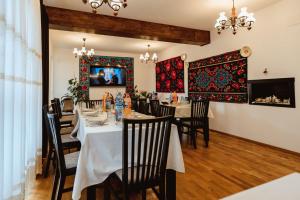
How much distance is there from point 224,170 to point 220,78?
2.82m

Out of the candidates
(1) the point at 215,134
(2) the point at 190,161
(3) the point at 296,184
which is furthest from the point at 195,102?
(3) the point at 296,184

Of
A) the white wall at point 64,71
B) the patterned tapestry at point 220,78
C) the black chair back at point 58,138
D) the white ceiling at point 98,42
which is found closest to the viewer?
the black chair back at point 58,138

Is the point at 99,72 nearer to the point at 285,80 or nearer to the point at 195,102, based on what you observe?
the point at 195,102

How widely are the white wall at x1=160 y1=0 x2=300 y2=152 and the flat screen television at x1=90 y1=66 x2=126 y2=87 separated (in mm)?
4289

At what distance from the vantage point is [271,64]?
12.0 feet

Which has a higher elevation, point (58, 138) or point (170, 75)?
point (170, 75)

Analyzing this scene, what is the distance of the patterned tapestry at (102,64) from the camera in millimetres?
7121

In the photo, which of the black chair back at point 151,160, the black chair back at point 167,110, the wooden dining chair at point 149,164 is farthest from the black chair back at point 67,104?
the black chair back at point 151,160

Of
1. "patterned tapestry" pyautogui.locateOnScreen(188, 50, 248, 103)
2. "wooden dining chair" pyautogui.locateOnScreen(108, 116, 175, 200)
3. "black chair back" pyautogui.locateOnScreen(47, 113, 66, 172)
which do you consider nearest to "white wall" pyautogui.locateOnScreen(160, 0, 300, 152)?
"patterned tapestry" pyautogui.locateOnScreen(188, 50, 248, 103)

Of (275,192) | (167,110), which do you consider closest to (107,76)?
(167,110)

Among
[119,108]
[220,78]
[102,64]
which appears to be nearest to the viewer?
[119,108]

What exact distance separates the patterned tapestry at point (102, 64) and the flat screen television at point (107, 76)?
0.15 meters

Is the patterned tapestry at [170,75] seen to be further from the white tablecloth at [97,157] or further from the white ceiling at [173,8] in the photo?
the white tablecloth at [97,157]

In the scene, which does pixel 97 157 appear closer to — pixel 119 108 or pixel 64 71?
pixel 119 108
